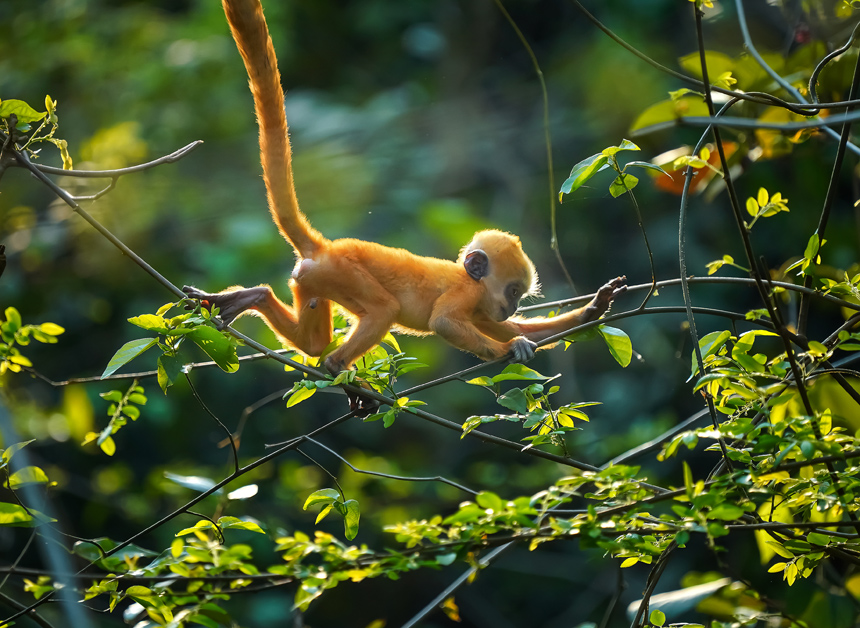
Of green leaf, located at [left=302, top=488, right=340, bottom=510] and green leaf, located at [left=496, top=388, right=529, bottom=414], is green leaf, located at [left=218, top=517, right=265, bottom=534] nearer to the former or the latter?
green leaf, located at [left=302, top=488, right=340, bottom=510]

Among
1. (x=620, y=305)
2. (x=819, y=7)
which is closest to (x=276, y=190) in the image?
(x=819, y=7)

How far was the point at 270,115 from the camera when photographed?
217 centimetres

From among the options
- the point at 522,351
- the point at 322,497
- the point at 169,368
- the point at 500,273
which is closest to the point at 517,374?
the point at 322,497

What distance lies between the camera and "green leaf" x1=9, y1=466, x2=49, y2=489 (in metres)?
1.71

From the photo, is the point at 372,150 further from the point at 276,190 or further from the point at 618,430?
the point at 276,190

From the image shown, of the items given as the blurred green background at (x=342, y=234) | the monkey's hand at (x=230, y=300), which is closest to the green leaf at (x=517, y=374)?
the monkey's hand at (x=230, y=300)

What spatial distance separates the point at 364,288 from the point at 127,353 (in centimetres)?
97

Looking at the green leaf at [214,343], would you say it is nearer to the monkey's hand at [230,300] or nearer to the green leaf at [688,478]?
the monkey's hand at [230,300]

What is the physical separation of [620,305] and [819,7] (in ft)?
10.5

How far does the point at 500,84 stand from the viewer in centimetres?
729

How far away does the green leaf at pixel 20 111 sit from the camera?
4.93 feet

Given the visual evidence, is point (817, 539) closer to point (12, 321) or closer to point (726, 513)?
point (726, 513)

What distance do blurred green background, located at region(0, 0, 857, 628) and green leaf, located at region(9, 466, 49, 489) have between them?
3.31 m

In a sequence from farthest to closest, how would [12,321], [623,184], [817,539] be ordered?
[12,321] < [623,184] < [817,539]
